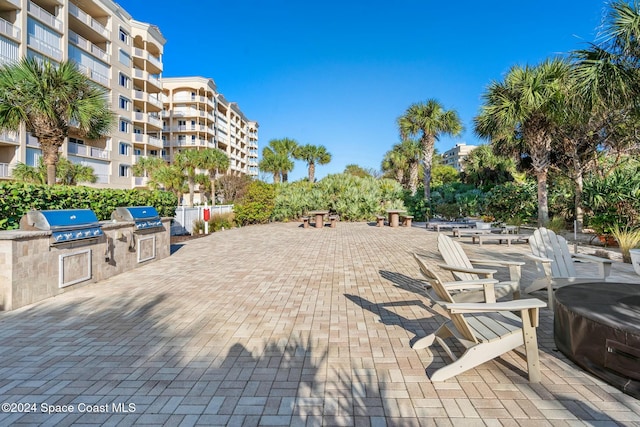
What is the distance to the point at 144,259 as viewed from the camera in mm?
8086

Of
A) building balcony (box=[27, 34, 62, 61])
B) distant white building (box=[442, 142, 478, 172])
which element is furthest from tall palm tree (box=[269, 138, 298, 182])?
distant white building (box=[442, 142, 478, 172])

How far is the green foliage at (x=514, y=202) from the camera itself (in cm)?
1495

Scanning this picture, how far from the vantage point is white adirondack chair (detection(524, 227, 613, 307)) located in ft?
15.0

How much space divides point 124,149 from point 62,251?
113ft

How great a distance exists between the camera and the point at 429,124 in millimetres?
22312

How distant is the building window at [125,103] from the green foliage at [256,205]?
2402cm

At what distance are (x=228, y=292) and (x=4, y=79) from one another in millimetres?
9655

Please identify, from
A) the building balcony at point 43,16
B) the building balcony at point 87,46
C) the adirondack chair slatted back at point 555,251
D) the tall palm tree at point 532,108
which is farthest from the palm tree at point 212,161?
the adirondack chair slatted back at point 555,251

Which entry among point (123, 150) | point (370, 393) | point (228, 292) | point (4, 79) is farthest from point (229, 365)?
point (123, 150)

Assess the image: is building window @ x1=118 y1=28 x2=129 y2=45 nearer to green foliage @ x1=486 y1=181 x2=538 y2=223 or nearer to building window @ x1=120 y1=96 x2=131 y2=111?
building window @ x1=120 y1=96 x2=131 y2=111

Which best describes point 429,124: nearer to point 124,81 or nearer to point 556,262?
point 556,262

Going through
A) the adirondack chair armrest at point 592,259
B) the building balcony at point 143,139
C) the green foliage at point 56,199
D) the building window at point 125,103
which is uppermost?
the building window at point 125,103

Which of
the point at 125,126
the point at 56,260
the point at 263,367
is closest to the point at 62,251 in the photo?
the point at 56,260

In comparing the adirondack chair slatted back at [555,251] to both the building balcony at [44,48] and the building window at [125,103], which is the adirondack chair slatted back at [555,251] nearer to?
the building balcony at [44,48]
